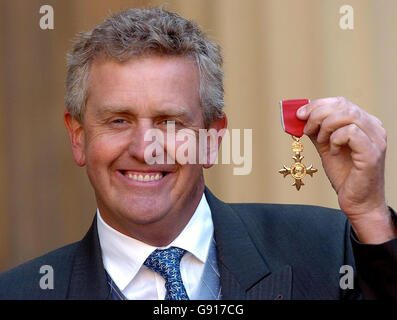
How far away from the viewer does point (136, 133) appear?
2.25 metres

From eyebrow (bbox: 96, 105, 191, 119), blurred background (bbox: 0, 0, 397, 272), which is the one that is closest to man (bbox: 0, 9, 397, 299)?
eyebrow (bbox: 96, 105, 191, 119)

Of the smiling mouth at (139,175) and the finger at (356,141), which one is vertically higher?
the finger at (356,141)

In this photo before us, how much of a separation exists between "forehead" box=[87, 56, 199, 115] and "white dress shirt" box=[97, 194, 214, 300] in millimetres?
361

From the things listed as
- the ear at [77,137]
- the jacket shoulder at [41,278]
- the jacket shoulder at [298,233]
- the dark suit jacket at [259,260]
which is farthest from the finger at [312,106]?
the jacket shoulder at [41,278]

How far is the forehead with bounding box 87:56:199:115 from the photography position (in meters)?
2.23

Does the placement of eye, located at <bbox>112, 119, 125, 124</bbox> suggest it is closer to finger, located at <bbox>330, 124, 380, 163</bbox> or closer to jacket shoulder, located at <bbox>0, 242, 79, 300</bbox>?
jacket shoulder, located at <bbox>0, 242, 79, 300</bbox>

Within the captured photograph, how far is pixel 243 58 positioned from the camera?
12.6 ft

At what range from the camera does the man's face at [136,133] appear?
2238 millimetres

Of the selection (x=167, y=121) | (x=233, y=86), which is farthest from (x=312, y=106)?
(x=233, y=86)

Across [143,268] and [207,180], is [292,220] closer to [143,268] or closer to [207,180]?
[143,268]

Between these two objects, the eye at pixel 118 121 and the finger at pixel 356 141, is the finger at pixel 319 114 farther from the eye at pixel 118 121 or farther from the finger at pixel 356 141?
the eye at pixel 118 121

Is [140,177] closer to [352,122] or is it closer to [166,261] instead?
[166,261]

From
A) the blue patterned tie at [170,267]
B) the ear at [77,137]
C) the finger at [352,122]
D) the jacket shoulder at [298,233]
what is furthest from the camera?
the ear at [77,137]

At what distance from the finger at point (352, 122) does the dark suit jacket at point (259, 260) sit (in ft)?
0.89
